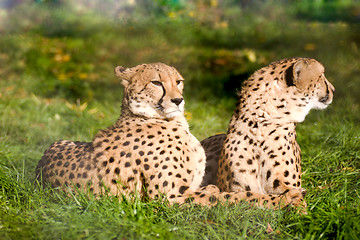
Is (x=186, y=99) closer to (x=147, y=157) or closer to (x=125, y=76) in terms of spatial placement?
(x=125, y=76)

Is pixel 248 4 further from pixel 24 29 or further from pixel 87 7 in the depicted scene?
pixel 24 29

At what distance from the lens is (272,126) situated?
3.57m

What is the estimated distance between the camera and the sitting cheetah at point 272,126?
3.49m

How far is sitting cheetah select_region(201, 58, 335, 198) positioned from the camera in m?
3.49

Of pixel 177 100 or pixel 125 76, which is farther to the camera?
pixel 125 76

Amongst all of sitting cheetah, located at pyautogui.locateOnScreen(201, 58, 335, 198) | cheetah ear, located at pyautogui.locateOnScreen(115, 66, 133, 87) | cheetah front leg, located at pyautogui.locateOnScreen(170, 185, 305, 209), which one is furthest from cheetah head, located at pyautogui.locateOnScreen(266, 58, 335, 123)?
cheetah ear, located at pyautogui.locateOnScreen(115, 66, 133, 87)

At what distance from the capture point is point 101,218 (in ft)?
10.6

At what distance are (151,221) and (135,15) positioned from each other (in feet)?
30.4

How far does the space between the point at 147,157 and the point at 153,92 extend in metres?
0.51

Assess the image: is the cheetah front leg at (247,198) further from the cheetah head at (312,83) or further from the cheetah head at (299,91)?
the cheetah head at (312,83)

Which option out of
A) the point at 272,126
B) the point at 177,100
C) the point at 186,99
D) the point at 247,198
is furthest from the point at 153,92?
the point at 186,99

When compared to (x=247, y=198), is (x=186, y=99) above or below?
above

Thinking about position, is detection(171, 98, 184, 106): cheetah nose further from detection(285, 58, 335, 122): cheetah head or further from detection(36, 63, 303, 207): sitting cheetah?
detection(285, 58, 335, 122): cheetah head

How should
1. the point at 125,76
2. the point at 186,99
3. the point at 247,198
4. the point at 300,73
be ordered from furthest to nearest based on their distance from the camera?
the point at 186,99 < the point at 125,76 < the point at 300,73 < the point at 247,198
